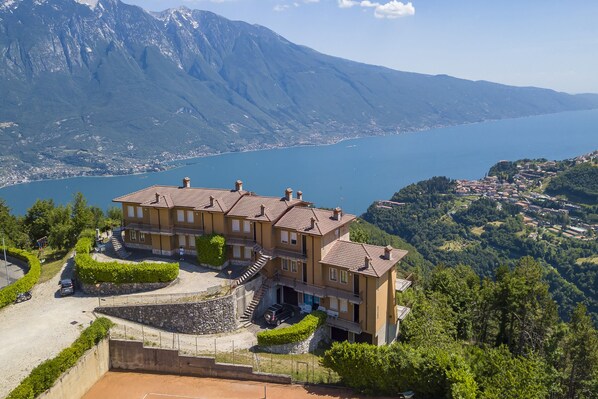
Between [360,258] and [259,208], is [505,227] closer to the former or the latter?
[259,208]

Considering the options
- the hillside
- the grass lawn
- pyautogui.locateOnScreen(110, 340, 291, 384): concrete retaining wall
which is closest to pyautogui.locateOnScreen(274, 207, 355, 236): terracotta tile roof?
pyautogui.locateOnScreen(110, 340, 291, 384): concrete retaining wall

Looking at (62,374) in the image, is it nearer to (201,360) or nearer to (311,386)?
(201,360)

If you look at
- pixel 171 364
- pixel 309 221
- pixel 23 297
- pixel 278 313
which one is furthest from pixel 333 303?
pixel 23 297

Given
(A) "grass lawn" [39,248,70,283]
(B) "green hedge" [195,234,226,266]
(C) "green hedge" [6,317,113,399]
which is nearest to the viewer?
(C) "green hedge" [6,317,113,399]

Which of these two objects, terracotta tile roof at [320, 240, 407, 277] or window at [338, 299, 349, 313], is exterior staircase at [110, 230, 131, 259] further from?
window at [338, 299, 349, 313]

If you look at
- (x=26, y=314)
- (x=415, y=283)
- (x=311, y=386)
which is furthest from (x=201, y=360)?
(x=415, y=283)

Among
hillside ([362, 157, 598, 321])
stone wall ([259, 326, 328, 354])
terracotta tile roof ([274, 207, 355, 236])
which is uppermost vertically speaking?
terracotta tile roof ([274, 207, 355, 236])
